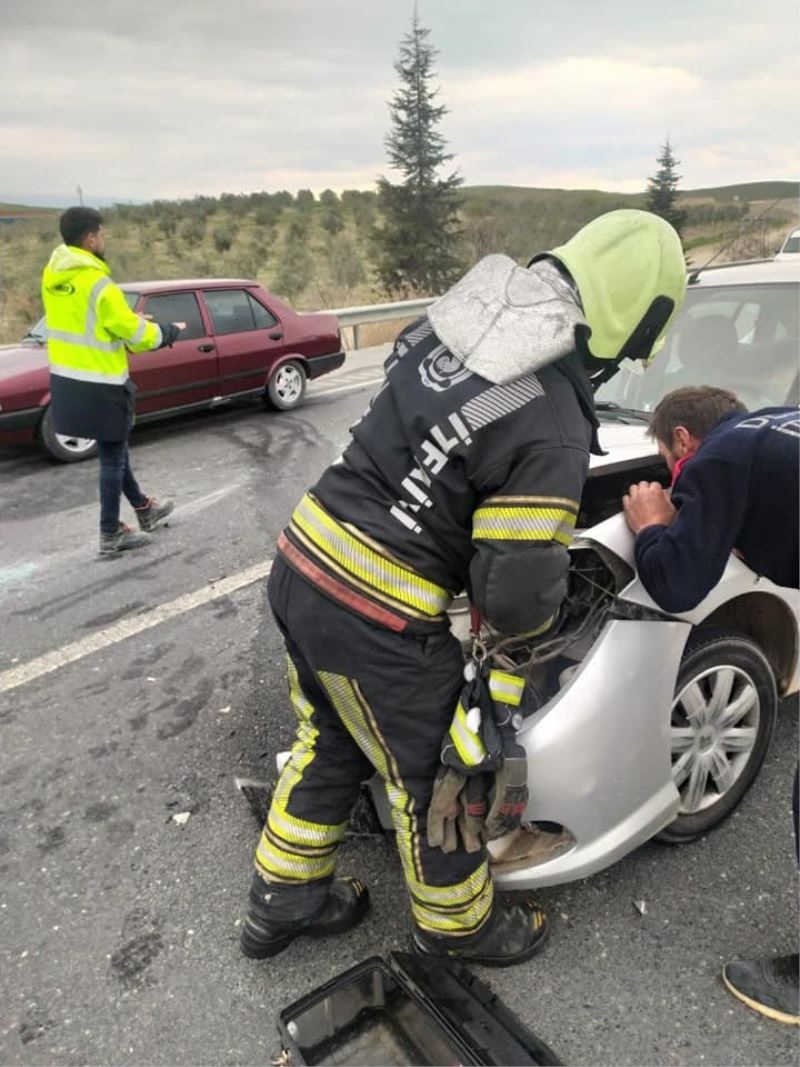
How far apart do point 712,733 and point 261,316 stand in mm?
7121

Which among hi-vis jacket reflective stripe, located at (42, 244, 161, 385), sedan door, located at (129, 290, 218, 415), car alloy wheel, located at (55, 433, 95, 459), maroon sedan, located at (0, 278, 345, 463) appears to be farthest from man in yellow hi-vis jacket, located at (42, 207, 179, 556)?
sedan door, located at (129, 290, 218, 415)

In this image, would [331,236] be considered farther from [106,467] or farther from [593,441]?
[593,441]

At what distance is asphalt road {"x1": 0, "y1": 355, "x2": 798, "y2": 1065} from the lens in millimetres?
1902

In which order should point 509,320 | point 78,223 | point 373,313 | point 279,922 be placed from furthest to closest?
1. point 373,313
2. point 78,223
3. point 279,922
4. point 509,320

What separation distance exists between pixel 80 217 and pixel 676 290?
3.98 metres

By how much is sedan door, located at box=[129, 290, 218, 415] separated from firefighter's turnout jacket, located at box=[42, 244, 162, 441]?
8.00 feet

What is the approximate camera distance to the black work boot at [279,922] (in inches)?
80.3

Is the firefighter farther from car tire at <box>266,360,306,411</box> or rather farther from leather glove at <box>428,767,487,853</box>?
car tire at <box>266,360,306,411</box>

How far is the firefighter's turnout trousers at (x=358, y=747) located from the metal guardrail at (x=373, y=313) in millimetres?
9950

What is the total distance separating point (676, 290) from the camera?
1.81 meters

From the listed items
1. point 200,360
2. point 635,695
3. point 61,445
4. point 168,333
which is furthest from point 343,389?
point 635,695

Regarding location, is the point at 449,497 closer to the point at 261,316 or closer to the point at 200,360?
the point at 200,360

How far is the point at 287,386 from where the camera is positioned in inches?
337

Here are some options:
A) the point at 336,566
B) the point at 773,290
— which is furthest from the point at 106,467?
the point at 773,290
